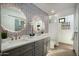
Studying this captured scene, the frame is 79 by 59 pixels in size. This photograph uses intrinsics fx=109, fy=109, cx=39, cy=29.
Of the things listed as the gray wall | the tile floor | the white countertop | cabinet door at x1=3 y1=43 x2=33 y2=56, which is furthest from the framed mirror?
the tile floor

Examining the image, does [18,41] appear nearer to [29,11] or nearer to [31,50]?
[31,50]

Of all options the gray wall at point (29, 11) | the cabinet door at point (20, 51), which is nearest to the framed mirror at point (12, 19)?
the gray wall at point (29, 11)

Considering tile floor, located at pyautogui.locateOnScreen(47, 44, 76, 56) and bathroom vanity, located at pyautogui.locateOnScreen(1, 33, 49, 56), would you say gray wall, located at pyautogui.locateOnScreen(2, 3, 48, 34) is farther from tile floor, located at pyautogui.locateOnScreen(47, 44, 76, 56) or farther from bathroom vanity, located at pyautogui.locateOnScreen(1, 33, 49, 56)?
tile floor, located at pyautogui.locateOnScreen(47, 44, 76, 56)

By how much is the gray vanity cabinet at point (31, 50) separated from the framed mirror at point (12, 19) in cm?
36

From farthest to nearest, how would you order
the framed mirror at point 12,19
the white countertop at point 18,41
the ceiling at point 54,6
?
the ceiling at point 54,6 → the framed mirror at point 12,19 → the white countertop at point 18,41

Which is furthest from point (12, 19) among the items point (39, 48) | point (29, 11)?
point (39, 48)

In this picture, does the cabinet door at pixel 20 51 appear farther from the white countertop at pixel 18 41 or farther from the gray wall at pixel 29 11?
the gray wall at pixel 29 11

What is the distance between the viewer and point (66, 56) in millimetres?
2014

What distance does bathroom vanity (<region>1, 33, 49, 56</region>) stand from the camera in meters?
1.78

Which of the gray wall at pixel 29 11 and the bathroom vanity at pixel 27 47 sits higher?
the gray wall at pixel 29 11

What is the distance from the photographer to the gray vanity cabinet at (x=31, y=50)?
5.97 feet

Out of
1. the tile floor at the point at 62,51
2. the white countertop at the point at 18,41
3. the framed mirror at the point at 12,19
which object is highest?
the framed mirror at the point at 12,19

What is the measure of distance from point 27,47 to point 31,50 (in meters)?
0.10

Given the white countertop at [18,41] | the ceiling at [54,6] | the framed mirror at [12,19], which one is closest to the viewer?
the white countertop at [18,41]
